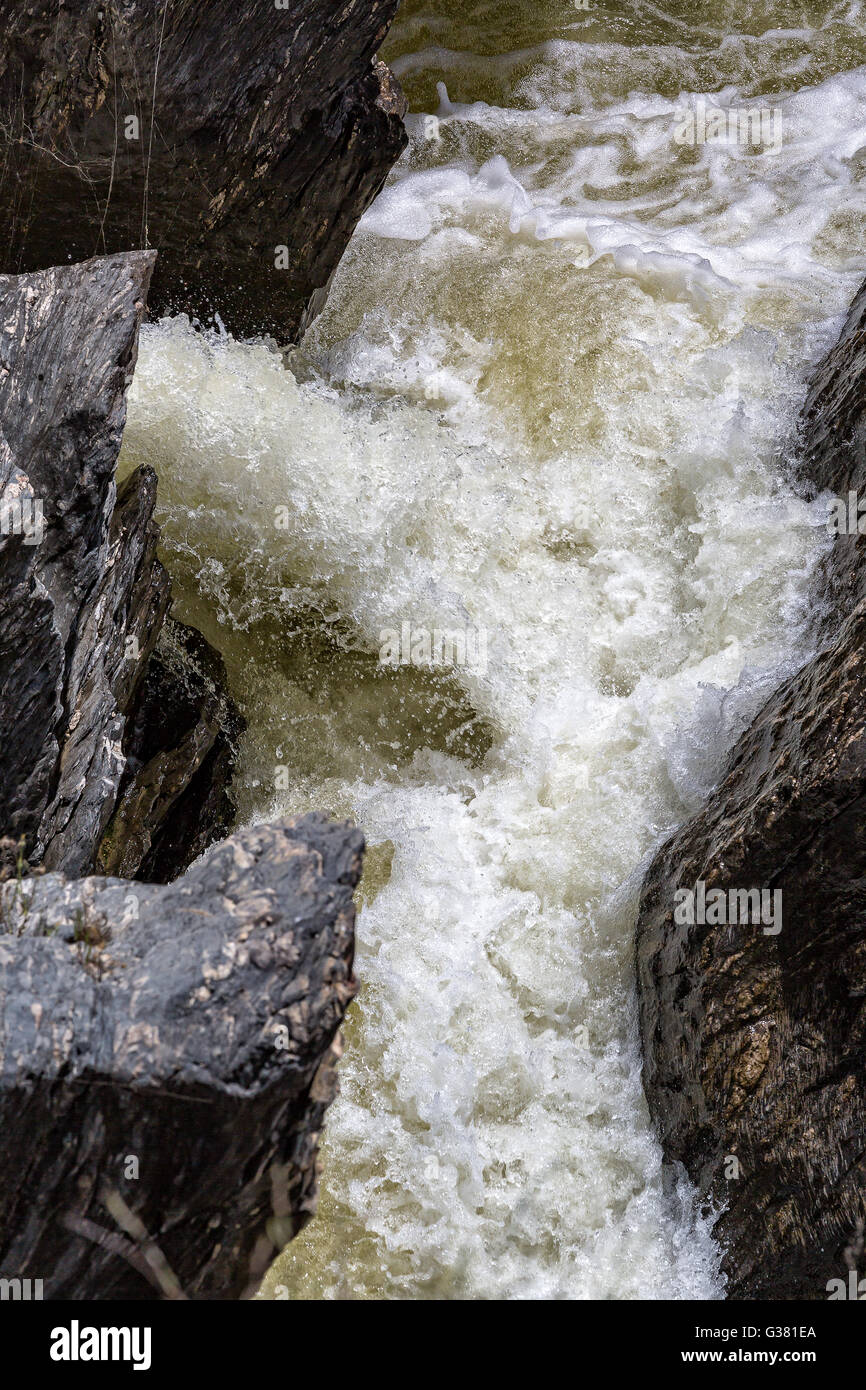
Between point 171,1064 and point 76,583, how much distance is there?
1.53m

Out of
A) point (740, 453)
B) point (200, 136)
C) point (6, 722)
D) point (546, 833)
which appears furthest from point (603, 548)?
point (6, 722)

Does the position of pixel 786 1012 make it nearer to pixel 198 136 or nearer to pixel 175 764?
pixel 175 764

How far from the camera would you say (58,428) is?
316 cm

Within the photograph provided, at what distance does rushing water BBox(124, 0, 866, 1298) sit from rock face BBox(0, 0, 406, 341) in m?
0.41

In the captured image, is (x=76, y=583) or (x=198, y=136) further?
(x=198, y=136)

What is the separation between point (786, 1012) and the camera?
307 centimetres

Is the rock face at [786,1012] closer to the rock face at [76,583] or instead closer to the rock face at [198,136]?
the rock face at [76,583]

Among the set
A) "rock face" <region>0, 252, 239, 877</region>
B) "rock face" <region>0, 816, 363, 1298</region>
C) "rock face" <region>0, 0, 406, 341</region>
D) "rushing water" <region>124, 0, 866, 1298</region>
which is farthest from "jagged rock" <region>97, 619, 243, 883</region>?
"rock face" <region>0, 0, 406, 341</region>

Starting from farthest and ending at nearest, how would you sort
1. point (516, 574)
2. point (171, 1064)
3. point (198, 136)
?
point (516, 574)
point (198, 136)
point (171, 1064)

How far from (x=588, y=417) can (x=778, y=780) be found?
2596 mm

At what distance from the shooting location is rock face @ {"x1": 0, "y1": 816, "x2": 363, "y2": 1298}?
83.4 inches

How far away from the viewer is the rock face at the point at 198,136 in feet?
14.0

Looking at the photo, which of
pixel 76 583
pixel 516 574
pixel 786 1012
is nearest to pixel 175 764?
pixel 76 583

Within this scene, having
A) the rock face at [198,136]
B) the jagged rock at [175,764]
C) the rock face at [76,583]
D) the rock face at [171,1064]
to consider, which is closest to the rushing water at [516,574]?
the jagged rock at [175,764]
